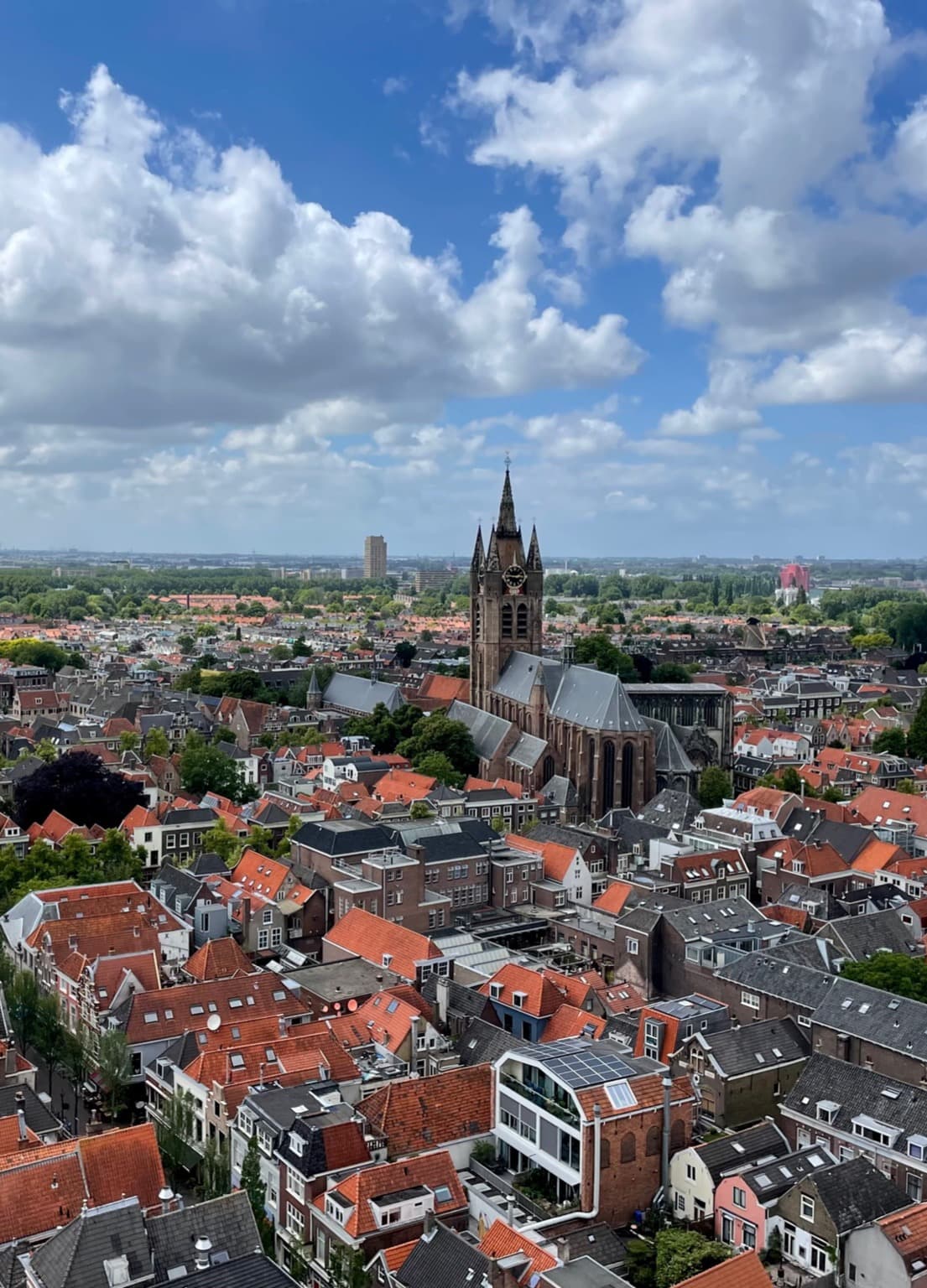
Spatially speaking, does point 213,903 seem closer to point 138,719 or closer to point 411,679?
point 138,719

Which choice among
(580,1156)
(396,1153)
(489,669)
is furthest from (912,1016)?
(489,669)

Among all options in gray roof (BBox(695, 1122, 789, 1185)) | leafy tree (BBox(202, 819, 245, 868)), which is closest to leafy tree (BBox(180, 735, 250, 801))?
leafy tree (BBox(202, 819, 245, 868))

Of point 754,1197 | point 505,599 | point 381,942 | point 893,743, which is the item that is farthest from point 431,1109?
point 893,743

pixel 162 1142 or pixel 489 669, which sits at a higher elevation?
pixel 489 669

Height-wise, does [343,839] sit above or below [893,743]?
above

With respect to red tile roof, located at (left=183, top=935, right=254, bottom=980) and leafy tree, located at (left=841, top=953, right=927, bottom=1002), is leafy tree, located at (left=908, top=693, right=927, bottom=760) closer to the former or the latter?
leafy tree, located at (left=841, top=953, right=927, bottom=1002)

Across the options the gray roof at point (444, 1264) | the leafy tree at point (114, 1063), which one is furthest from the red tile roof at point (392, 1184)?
the leafy tree at point (114, 1063)

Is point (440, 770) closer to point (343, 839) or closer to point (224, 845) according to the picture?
point (224, 845)
